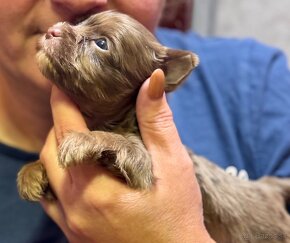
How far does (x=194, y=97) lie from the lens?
1800 millimetres

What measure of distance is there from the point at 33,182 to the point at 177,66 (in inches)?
16.3

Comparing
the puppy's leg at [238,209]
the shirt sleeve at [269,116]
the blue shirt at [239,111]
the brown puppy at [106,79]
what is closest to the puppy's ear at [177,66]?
the brown puppy at [106,79]

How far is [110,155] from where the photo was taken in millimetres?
1140

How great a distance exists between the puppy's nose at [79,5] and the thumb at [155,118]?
21 centimetres

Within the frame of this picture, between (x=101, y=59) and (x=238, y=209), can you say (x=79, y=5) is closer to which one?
(x=101, y=59)

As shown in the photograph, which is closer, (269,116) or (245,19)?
(269,116)

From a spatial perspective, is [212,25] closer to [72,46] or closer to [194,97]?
[194,97]

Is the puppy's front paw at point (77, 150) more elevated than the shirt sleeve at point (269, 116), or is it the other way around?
the puppy's front paw at point (77, 150)

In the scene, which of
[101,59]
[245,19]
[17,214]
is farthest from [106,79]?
[245,19]

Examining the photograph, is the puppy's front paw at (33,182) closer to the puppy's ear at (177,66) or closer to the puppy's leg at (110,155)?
the puppy's leg at (110,155)

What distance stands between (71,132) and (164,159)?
0.21m

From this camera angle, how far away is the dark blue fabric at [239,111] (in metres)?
1.73

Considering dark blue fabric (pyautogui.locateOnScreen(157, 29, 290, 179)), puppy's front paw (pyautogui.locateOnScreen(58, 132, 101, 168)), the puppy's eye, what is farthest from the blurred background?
puppy's front paw (pyautogui.locateOnScreen(58, 132, 101, 168))

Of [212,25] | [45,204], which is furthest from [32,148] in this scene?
[212,25]
